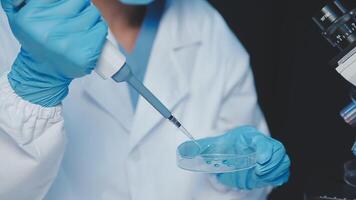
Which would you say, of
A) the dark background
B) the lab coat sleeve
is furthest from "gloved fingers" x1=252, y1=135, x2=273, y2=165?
the dark background

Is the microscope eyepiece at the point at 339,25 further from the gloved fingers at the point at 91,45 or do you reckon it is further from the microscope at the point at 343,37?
the gloved fingers at the point at 91,45

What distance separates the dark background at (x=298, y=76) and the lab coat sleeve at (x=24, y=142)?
1.16m

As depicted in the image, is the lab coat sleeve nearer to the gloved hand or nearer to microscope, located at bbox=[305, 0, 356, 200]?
the gloved hand

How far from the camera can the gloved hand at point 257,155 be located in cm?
124

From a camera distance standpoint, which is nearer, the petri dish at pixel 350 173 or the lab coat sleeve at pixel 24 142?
the lab coat sleeve at pixel 24 142

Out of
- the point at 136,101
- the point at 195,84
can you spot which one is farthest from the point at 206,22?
the point at 136,101

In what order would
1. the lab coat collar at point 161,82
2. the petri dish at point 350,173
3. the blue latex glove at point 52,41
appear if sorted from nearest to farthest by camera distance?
the blue latex glove at point 52,41 → the petri dish at point 350,173 → the lab coat collar at point 161,82

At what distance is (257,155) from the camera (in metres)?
1.24

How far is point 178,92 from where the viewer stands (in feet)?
4.75

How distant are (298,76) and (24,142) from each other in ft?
4.31

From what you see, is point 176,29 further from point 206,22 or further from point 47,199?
point 47,199

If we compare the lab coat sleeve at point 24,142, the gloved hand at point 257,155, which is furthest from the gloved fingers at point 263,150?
the lab coat sleeve at point 24,142

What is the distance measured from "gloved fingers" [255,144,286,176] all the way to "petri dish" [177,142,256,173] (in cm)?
4

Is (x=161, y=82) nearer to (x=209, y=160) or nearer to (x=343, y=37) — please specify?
(x=209, y=160)
